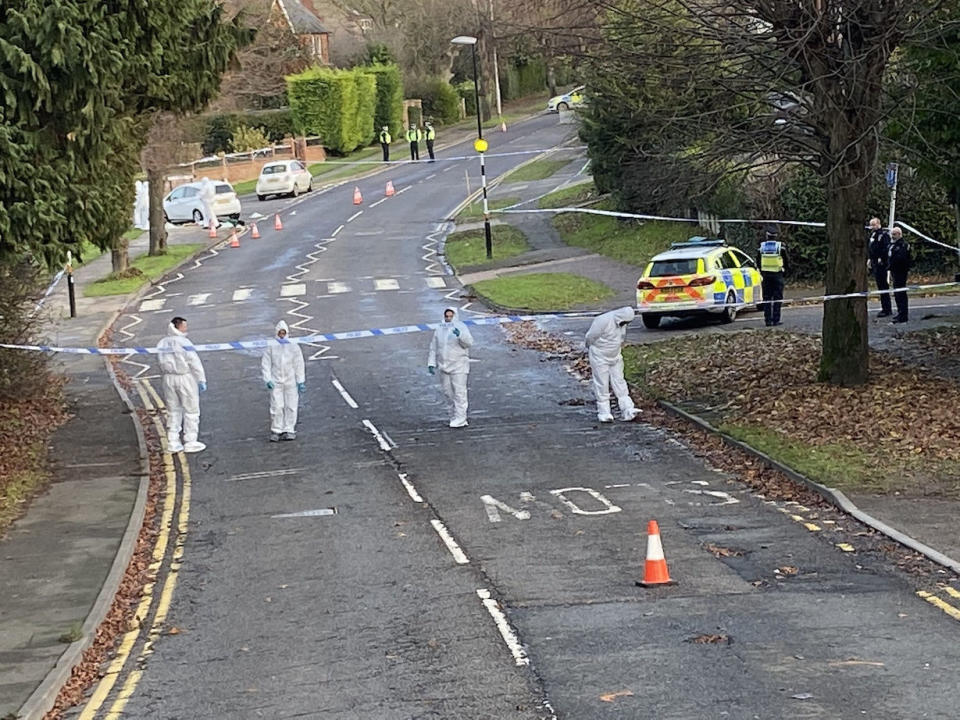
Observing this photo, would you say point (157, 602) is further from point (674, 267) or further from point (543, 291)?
point (543, 291)

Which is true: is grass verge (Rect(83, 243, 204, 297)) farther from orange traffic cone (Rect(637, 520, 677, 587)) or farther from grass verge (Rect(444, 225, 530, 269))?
orange traffic cone (Rect(637, 520, 677, 587))

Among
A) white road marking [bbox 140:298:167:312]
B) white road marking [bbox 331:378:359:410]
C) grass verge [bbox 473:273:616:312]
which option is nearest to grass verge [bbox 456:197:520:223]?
grass verge [bbox 473:273:616:312]

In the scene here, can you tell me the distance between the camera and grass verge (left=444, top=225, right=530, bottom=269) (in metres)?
41.4

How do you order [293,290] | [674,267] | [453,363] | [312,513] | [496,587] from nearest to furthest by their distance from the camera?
[496,587] < [312,513] < [453,363] < [674,267] < [293,290]

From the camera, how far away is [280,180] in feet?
199

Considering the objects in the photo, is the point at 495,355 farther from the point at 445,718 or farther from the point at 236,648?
the point at 445,718

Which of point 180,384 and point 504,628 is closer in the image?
point 504,628

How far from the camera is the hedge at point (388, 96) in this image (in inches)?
3179

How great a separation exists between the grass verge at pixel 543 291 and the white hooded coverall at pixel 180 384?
41.3ft

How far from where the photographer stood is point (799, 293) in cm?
3194

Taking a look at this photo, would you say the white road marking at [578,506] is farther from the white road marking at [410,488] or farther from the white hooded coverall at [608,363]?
the white hooded coverall at [608,363]

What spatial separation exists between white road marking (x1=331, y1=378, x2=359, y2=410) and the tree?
6.57 meters

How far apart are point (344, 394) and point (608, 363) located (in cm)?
578

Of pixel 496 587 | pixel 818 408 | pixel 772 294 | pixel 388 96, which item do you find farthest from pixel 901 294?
pixel 388 96
